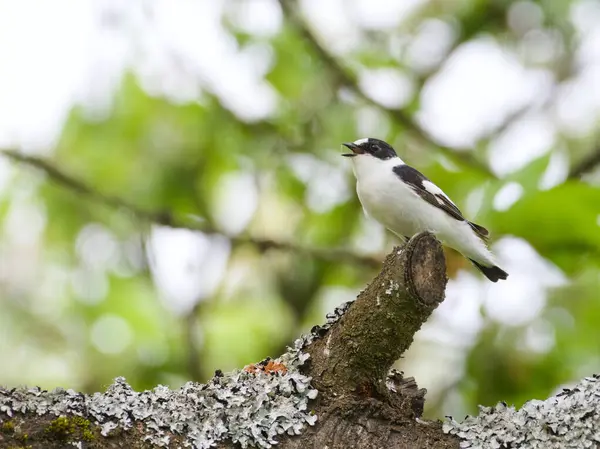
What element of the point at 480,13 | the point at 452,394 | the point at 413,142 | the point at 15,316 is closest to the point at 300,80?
the point at 413,142

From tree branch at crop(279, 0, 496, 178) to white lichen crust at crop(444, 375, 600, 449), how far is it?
2.12 meters

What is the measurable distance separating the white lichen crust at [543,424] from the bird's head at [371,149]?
2.00 meters

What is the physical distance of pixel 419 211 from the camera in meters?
3.62

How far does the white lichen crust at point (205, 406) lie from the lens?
2.04m

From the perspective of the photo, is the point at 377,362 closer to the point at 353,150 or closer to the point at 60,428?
the point at 60,428

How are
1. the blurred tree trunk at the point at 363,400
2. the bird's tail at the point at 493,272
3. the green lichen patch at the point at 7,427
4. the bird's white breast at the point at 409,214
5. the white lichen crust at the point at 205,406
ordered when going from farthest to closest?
the bird's tail at the point at 493,272, the bird's white breast at the point at 409,214, the blurred tree trunk at the point at 363,400, the white lichen crust at the point at 205,406, the green lichen patch at the point at 7,427

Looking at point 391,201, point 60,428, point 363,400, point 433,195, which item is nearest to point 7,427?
point 60,428

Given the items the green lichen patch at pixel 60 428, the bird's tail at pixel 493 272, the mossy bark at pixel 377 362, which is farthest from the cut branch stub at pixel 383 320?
the bird's tail at pixel 493 272

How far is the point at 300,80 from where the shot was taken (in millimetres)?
4730

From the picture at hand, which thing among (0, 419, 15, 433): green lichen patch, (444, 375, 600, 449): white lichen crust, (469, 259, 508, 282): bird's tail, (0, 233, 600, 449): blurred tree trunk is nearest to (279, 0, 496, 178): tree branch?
(469, 259, 508, 282): bird's tail

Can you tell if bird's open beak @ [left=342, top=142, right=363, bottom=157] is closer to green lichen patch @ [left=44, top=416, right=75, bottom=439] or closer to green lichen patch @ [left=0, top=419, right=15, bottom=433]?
green lichen patch @ [left=44, top=416, right=75, bottom=439]

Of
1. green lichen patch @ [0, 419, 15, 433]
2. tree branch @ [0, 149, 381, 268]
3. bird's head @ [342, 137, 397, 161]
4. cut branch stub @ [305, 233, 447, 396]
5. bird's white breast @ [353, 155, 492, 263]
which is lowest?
green lichen patch @ [0, 419, 15, 433]

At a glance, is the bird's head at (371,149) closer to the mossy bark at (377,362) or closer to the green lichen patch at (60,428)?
the mossy bark at (377,362)

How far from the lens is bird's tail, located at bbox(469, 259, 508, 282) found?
3.85 meters
